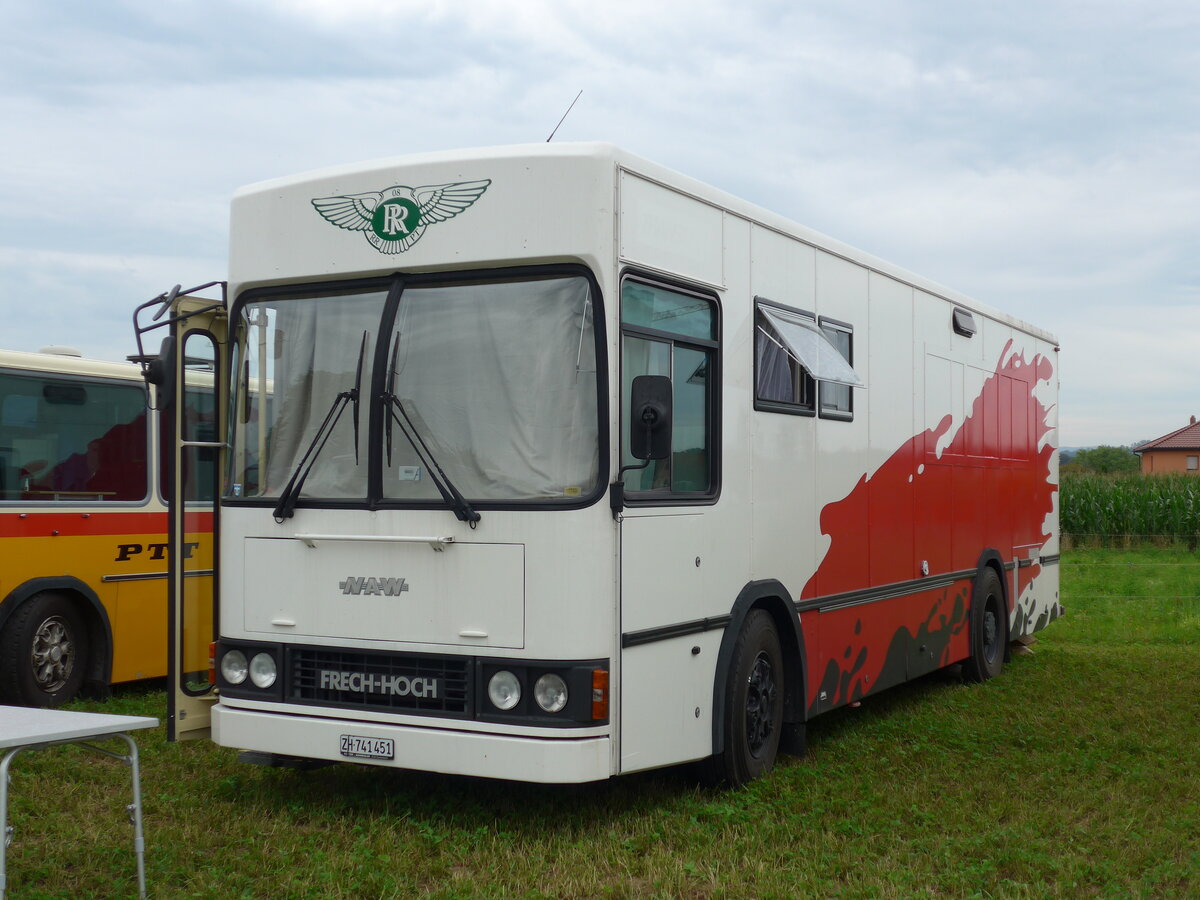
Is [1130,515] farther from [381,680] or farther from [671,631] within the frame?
[381,680]

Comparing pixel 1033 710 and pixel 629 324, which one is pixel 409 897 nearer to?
pixel 629 324

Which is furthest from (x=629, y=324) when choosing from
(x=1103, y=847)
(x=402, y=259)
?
(x=1103, y=847)

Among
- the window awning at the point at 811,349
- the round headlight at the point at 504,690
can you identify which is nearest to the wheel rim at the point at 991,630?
the window awning at the point at 811,349

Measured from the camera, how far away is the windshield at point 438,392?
6027 millimetres

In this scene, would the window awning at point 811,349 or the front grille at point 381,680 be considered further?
the window awning at point 811,349

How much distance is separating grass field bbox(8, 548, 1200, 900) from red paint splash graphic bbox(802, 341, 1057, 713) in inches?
25.6

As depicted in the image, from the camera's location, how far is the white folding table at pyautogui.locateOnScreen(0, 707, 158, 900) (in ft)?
15.0

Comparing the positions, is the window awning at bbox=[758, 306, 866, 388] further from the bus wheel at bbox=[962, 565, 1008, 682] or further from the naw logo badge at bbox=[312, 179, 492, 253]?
the bus wheel at bbox=[962, 565, 1008, 682]

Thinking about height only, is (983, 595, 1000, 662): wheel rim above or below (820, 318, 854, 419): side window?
below

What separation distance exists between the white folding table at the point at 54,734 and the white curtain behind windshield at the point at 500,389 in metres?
1.69

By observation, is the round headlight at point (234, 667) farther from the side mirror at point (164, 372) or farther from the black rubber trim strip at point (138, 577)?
the black rubber trim strip at point (138, 577)

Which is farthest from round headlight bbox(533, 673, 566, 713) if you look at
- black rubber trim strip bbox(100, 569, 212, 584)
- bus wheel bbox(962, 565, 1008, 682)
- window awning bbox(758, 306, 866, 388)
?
bus wheel bbox(962, 565, 1008, 682)

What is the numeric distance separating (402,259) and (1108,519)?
25689 mm

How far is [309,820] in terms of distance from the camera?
6.51 meters
